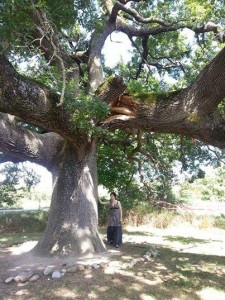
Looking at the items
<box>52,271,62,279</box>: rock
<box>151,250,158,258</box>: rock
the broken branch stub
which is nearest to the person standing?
<box>151,250,158,258</box>: rock

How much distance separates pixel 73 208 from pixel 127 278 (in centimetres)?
253

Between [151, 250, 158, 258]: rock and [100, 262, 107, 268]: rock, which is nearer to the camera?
[100, 262, 107, 268]: rock

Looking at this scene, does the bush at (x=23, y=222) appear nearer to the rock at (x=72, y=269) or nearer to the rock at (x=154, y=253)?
the rock at (x=154, y=253)

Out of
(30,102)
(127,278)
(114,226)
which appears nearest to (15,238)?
(114,226)

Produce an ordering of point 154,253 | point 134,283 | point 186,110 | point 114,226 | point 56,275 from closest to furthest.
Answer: point 134,283
point 56,275
point 186,110
point 154,253
point 114,226

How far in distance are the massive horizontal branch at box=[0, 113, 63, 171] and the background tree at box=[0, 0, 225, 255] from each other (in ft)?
0.08

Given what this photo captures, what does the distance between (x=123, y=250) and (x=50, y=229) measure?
1887 mm

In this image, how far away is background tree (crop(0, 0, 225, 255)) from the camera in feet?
18.4

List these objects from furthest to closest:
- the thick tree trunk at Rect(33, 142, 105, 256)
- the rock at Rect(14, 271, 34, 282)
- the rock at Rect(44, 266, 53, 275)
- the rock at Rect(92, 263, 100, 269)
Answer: the thick tree trunk at Rect(33, 142, 105, 256), the rock at Rect(92, 263, 100, 269), the rock at Rect(44, 266, 53, 275), the rock at Rect(14, 271, 34, 282)

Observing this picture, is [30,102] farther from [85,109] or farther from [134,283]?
[134,283]

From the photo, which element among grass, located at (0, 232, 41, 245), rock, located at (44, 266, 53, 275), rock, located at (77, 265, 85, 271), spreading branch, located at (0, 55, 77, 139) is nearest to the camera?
spreading branch, located at (0, 55, 77, 139)

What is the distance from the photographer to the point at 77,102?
19.7 feet

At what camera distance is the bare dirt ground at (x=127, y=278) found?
490 centimetres

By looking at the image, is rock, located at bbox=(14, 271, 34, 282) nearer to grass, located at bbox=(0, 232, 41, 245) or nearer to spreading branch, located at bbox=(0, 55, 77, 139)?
spreading branch, located at bbox=(0, 55, 77, 139)
